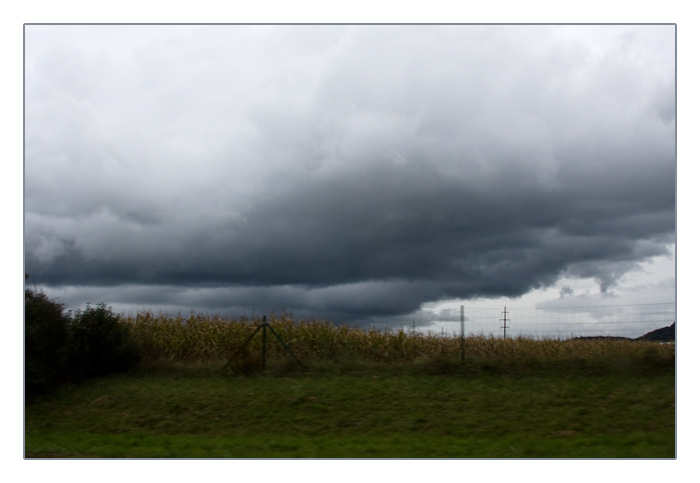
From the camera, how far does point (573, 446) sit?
10.7 m

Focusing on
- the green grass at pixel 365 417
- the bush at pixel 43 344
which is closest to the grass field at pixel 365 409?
the green grass at pixel 365 417

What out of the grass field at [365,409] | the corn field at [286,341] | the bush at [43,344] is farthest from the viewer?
the corn field at [286,341]

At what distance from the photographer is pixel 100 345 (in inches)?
803

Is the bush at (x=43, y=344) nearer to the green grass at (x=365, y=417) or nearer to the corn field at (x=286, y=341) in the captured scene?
the green grass at (x=365, y=417)

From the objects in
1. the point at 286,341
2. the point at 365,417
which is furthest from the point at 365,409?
the point at 286,341

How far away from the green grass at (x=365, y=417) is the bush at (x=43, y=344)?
66cm

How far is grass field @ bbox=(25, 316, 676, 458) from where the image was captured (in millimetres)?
11117

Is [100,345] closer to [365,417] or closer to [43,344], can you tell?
[43,344]

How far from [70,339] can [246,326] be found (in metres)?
7.35

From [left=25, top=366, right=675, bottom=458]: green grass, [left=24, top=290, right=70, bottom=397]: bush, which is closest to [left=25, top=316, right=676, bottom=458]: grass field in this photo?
[left=25, top=366, right=675, bottom=458]: green grass

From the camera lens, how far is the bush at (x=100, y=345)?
19.7 m

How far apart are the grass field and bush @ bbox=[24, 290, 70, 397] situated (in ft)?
1.82

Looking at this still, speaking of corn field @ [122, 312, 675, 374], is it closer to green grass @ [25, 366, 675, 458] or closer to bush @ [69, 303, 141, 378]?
bush @ [69, 303, 141, 378]

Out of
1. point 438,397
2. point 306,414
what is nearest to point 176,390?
point 306,414
